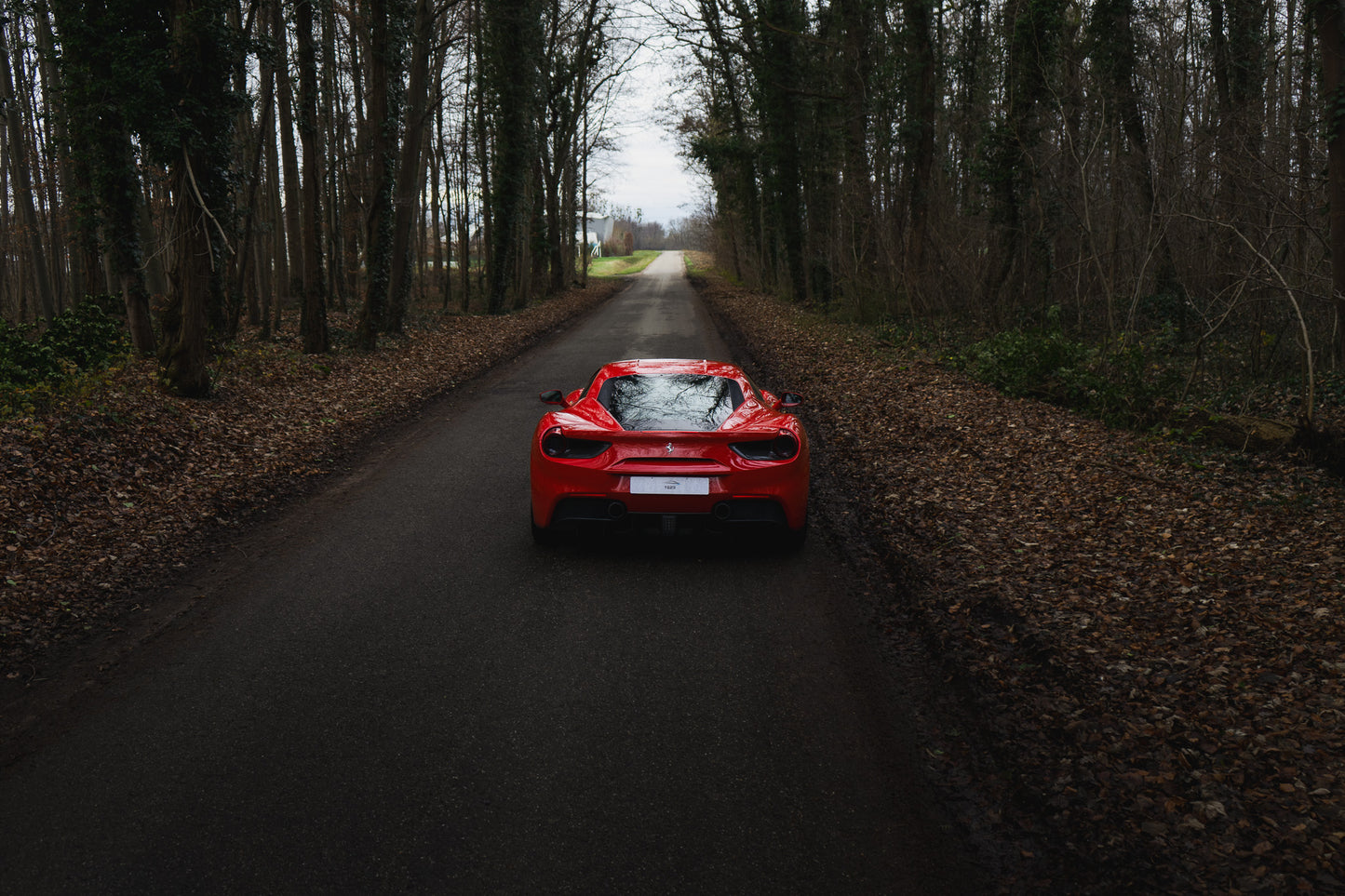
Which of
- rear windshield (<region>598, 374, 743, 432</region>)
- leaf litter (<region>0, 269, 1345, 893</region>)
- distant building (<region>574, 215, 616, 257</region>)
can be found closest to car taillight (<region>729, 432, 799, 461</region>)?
rear windshield (<region>598, 374, 743, 432</region>)

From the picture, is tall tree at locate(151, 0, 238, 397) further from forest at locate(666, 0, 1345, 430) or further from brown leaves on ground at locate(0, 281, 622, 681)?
forest at locate(666, 0, 1345, 430)

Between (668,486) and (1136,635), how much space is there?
2765mm

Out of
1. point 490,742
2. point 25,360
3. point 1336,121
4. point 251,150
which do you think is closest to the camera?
point 490,742

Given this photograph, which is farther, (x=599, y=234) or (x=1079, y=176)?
(x=599, y=234)

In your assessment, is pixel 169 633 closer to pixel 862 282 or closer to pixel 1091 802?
pixel 1091 802

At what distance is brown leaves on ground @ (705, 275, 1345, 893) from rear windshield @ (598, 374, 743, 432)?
1516mm

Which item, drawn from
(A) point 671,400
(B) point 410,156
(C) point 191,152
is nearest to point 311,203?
(B) point 410,156

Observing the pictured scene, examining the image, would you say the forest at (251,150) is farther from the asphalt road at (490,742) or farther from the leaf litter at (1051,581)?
the asphalt road at (490,742)

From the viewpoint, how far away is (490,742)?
11.7 feet

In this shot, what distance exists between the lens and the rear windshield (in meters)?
5.87

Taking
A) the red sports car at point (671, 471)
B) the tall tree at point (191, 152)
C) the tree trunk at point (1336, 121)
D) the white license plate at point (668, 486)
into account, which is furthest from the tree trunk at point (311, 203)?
the tree trunk at point (1336, 121)

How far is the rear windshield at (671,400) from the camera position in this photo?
231 inches

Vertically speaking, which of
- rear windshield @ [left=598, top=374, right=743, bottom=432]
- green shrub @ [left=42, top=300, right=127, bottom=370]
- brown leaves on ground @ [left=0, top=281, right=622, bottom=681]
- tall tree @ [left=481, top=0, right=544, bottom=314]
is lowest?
brown leaves on ground @ [left=0, top=281, right=622, bottom=681]

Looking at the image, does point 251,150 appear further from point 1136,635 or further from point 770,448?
point 1136,635
